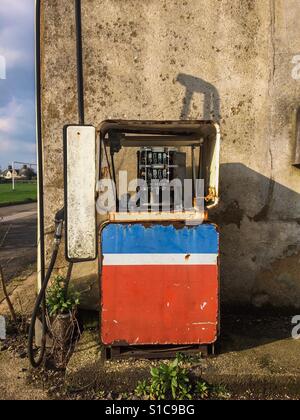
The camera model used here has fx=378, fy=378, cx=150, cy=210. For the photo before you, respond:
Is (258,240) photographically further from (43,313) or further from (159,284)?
(43,313)

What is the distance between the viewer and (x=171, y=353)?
3.20 meters

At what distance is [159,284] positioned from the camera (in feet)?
10.2

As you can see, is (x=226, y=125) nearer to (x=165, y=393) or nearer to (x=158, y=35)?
(x=158, y=35)

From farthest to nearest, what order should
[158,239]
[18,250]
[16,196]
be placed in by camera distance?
[16,196] < [18,250] < [158,239]

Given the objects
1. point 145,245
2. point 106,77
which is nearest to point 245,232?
point 145,245

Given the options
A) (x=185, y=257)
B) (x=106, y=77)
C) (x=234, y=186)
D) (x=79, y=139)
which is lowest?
(x=185, y=257)

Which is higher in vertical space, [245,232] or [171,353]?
[245,232]

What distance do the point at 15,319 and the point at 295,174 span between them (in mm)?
3343

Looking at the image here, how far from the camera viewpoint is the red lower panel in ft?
10.2

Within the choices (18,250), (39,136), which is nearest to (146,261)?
(39,136)

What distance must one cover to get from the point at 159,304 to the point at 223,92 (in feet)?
7.62

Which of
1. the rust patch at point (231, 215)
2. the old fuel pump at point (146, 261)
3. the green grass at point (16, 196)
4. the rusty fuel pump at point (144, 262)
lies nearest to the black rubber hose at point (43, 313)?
the rusty fuel pump at point (144, 262)

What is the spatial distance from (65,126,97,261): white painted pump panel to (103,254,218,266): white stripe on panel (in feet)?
0.84
